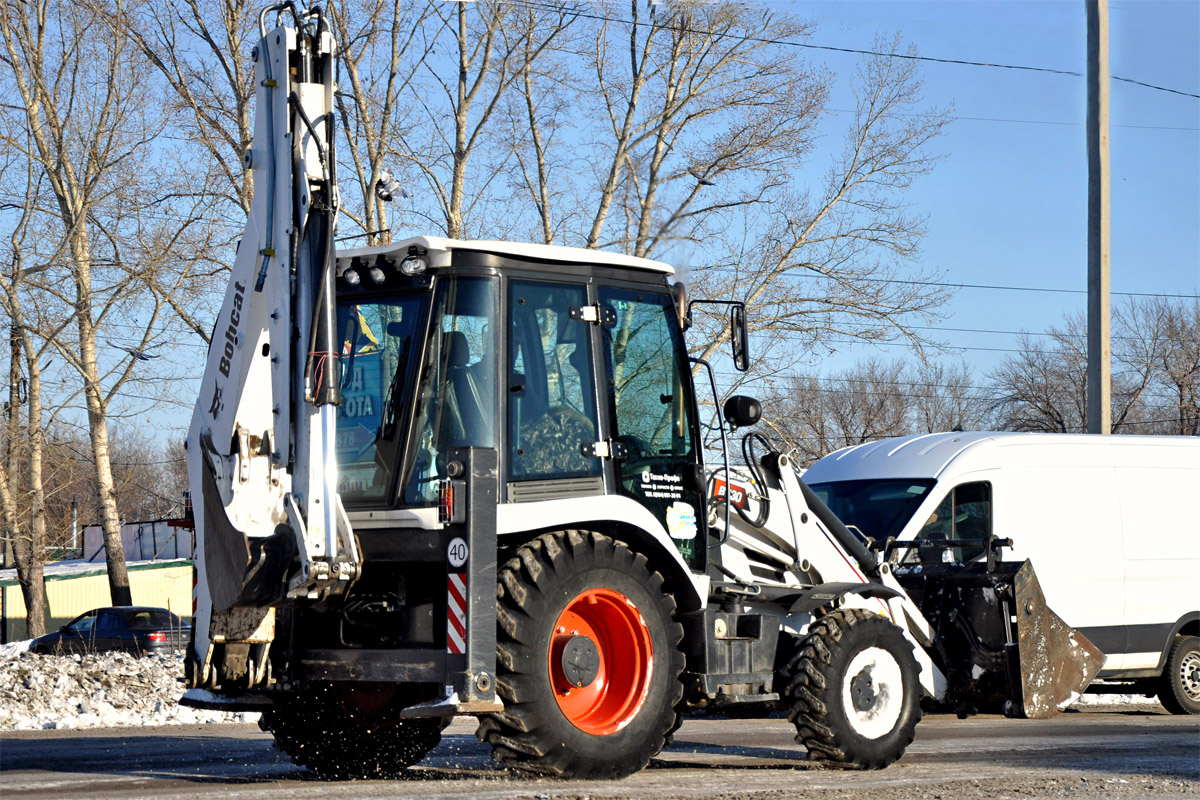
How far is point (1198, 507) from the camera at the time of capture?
14.9 meters

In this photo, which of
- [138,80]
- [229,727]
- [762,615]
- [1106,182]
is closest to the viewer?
[762,615]

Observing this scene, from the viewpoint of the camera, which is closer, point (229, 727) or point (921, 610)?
point (921, 610)

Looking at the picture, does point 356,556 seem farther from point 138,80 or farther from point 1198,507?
point 138,80

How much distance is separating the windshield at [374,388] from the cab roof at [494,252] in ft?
0.88

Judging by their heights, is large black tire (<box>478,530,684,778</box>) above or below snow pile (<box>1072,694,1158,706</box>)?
above

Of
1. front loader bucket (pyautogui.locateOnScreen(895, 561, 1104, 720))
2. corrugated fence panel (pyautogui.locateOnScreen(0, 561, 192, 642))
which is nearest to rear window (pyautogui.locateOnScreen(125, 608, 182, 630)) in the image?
corrugated fence panel (pyautogui.locateOnScreen(0, 561, 192, 642))

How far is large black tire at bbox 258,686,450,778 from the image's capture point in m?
8.57

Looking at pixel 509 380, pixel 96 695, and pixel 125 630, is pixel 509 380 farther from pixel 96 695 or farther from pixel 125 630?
pixel 125 630

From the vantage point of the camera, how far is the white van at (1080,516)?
13.7m

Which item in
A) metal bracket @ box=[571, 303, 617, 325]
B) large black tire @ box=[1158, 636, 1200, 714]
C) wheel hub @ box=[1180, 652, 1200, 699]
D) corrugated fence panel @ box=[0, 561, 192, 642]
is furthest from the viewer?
corrugated fence panel @ box=[0, 561, 192, 642]

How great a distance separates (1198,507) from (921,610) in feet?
20.3

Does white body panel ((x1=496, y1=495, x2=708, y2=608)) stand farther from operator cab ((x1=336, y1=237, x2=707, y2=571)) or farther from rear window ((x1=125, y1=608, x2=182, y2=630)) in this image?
rear window ((x1=125, y1=608, x2=182, y2=630))

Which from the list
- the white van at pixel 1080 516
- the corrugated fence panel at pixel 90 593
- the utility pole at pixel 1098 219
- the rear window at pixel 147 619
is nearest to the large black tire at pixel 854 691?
the white van at pixel 1080 516

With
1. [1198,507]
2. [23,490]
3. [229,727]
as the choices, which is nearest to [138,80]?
[23,490]
